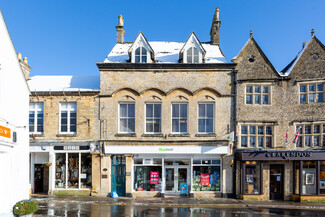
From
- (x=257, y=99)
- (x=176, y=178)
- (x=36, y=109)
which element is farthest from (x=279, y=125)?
(x=36, y=109)

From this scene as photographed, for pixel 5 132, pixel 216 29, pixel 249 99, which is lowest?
pixel 5 132

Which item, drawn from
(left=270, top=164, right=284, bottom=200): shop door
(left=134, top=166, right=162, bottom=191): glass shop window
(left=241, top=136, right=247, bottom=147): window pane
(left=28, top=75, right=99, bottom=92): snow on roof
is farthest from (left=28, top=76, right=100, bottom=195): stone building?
(left=270, top=164, right=284, bottom=200): shop door

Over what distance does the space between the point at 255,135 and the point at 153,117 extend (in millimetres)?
7045

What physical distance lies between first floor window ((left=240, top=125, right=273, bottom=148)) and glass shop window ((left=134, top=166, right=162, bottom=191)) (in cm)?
616

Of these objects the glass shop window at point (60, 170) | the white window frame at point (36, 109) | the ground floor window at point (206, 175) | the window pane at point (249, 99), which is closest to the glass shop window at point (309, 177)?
the window pane at point (249, 99)

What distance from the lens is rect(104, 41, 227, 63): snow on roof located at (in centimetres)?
1941

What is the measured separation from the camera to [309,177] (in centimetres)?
1750

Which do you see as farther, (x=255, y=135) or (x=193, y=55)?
(x=193, y=55)

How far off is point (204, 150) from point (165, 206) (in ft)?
14.8

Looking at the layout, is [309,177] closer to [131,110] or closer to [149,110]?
[149,110]

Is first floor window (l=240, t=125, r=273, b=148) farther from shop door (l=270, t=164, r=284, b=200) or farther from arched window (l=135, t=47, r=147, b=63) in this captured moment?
arched window (l=135, t=47, r=147, b=63)

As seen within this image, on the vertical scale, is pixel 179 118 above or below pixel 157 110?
below

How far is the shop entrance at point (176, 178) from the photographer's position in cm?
1817

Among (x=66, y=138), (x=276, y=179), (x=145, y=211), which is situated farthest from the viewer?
(x=66, y=138)
